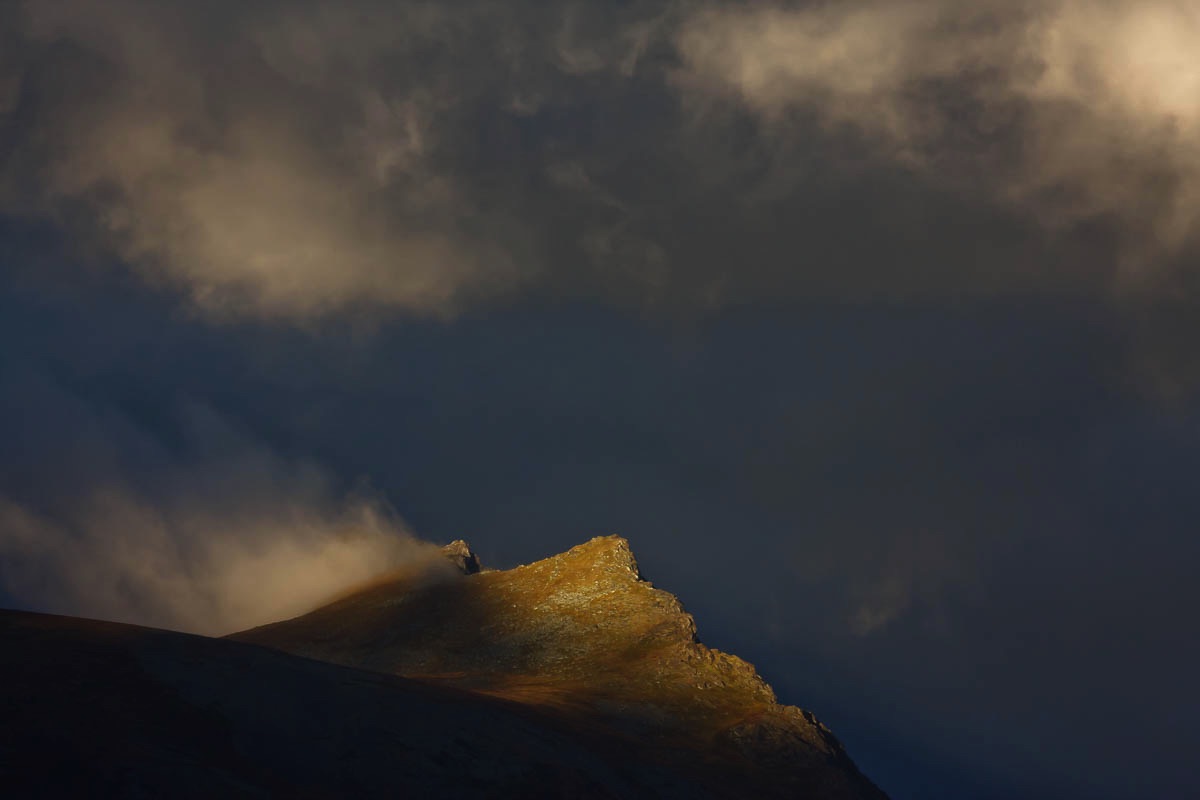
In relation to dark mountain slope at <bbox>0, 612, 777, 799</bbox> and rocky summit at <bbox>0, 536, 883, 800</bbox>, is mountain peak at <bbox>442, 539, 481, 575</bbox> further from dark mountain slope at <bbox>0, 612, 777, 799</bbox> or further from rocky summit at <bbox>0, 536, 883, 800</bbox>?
dark mountain slope at <bbox>0, 612, 777, 799</bbox>

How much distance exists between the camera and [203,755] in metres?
48.8

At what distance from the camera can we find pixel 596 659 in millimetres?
106312

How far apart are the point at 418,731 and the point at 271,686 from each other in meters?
10.2

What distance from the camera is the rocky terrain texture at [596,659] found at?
270 ft

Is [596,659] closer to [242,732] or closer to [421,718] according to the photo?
[421,718]

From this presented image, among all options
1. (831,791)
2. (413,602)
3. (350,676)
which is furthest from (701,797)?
(413,602)

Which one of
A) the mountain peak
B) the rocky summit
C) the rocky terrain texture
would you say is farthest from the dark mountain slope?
the mountain peak

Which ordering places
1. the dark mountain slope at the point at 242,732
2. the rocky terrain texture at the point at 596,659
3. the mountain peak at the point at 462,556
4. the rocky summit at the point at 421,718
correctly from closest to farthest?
the dark mountain slope at the point at 242,732 < the rocky summit at the point at 421,718 < the rocky terrain texture at the point at 596,659 < the mountain peak at the point at 462,556

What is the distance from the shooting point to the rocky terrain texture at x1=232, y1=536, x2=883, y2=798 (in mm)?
82438

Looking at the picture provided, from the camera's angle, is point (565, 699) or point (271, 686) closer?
point (271, 686)

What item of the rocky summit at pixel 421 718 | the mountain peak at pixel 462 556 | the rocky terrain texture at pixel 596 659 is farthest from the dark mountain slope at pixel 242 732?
the mountain peak at pixel 462 556

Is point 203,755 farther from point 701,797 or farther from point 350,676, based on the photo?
point 701,797

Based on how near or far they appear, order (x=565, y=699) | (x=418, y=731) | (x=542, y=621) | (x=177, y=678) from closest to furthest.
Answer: (x=177, y=678) → (x=418, y=731) → (x=565, y=699) → (x=542, y=621)

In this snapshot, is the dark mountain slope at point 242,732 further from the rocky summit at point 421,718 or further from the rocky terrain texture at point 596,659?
the rocky terrain texture at point 596,659
